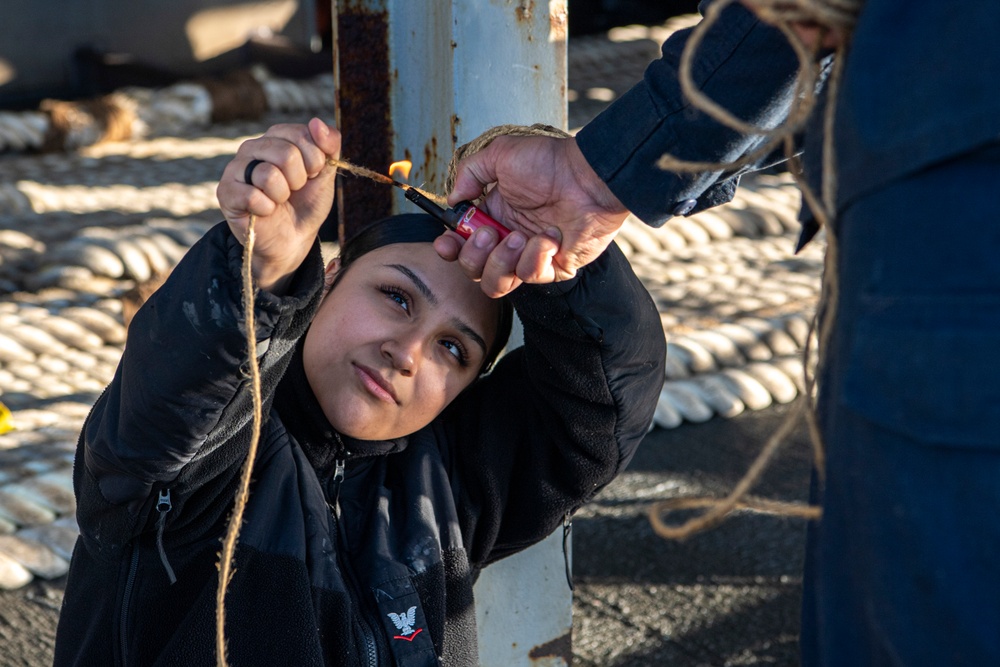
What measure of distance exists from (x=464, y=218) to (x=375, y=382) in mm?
255

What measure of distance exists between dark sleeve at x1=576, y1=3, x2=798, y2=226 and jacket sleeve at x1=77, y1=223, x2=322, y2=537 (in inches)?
14.0

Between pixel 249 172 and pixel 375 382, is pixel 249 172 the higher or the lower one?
the higher one

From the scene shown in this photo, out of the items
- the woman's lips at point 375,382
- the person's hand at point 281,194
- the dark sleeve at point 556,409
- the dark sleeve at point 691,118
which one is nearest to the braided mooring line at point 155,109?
the dark sleeve at point 556,409

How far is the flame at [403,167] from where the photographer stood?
1569mm

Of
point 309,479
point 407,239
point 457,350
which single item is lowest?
point 309,479

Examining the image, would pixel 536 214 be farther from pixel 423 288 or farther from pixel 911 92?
pixel 911 92

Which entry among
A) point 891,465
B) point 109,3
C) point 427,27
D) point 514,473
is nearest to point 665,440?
point 514,473

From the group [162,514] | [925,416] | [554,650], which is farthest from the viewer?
[554,650]

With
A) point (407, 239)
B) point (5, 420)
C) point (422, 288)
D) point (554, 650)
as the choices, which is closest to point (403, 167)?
point (407, 239)

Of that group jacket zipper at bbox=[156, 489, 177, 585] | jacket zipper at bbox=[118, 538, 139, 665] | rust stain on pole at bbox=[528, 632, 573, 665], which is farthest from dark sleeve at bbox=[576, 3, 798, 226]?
rust stain on pole at bbox=[528, 632, 573, 665]

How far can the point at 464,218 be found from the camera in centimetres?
132

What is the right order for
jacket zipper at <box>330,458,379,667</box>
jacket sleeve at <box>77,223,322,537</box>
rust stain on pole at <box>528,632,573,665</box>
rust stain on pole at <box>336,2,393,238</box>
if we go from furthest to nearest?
1. rust stain on pole at <box>528,632,573,665</box>
2. rust stain on pole at <box>336,2,393,238</box>
3. jacket zipper at <box>330,458,379,667</box>
4. jacket sleeve at <box>77,223,322,537</box>

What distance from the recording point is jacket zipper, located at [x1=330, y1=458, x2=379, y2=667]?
4.62 ft

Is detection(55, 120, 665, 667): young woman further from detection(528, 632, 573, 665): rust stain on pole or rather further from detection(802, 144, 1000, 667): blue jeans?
detection(802, 144, 1000, 667): blue jeans
